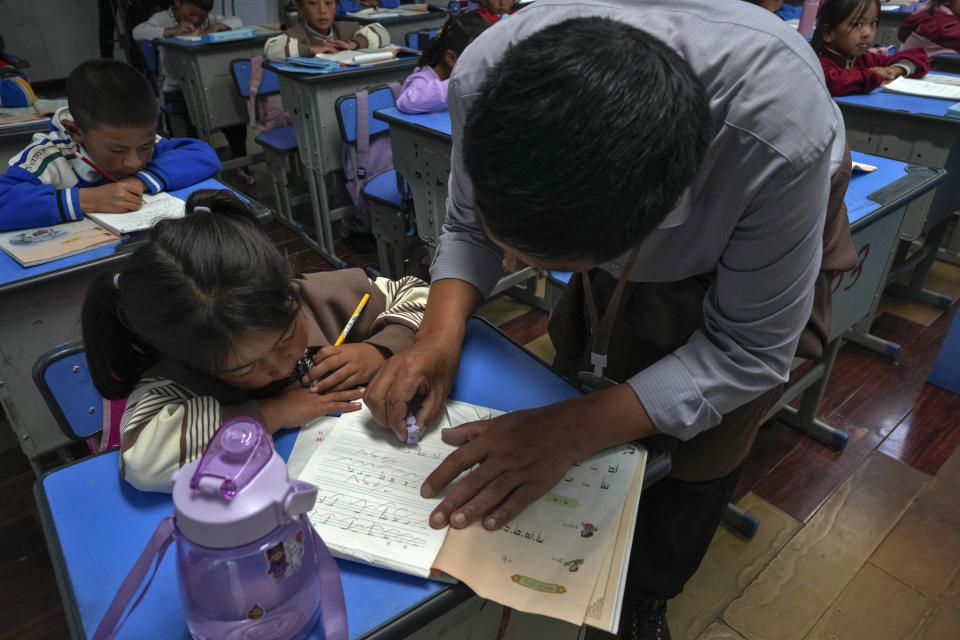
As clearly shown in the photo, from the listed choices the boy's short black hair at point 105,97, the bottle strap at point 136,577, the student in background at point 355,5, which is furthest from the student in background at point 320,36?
the bottle strap at point 136,577

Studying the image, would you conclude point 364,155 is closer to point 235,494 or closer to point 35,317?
point 35,317

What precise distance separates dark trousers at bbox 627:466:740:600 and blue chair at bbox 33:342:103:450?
3.25 feet

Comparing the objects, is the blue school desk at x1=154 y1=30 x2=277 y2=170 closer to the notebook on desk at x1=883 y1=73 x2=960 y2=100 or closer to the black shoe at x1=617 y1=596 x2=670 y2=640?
the notebook on desk at x1=883 y1=73 x2=960 y2=100

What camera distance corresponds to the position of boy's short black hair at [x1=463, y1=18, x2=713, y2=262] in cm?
49

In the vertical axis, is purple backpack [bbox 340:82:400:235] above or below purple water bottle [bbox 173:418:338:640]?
below

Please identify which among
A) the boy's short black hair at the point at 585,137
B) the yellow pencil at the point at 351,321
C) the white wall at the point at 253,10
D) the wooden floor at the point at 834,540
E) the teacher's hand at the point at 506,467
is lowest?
the wooden floor at the point at 834,540

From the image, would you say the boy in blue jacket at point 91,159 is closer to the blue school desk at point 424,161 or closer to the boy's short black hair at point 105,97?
the boy's short black hair at point 105,97

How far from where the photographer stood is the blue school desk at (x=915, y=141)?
87.6 inches

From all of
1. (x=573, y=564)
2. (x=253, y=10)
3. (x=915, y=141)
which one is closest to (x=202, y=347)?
(x=573, y=564)

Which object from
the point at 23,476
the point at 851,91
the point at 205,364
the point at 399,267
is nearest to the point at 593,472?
Result: the point at 205,364

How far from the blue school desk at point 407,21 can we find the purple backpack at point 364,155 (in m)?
2.06

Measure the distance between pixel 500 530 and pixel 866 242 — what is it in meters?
1.30

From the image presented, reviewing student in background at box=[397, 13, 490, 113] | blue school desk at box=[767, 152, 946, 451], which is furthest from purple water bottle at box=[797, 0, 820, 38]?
blue school desk at box=[767, 152, 946, 451]

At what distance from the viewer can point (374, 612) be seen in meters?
0.64
